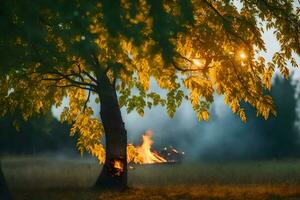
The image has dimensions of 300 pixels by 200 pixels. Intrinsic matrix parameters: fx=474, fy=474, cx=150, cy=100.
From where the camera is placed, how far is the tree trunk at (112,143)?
17781 mm

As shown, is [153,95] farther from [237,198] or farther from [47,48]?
[47,48]

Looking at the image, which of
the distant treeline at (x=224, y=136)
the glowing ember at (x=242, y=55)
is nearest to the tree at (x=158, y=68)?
the glowing ember at (x=242, y=55)

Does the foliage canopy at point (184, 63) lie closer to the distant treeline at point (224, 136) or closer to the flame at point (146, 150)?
the flame at point (146, 150)

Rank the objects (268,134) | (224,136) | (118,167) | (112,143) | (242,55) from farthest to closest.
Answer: (224,136), (268,134), (112,143), (118,167), (242,55)

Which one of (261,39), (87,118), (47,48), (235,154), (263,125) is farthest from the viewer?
(235,154)

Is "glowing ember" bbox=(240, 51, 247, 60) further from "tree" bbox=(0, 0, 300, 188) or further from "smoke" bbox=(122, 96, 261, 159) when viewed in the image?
"smoke" bbox=(122, 96, 261, 159)

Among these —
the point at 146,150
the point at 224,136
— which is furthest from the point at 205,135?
the point at 146,150

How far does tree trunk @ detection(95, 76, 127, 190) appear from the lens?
17781 millimetres

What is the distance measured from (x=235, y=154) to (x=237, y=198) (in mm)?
36179

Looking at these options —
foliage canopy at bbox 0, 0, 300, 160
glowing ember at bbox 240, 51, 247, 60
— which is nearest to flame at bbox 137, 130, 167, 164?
foliage canopy at bbox 0, 0, 300, 160

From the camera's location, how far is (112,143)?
1822 cm

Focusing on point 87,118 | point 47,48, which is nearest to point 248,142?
point 87,118

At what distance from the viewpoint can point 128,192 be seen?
54.0ft

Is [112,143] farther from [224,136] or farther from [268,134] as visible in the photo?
[224,136]
